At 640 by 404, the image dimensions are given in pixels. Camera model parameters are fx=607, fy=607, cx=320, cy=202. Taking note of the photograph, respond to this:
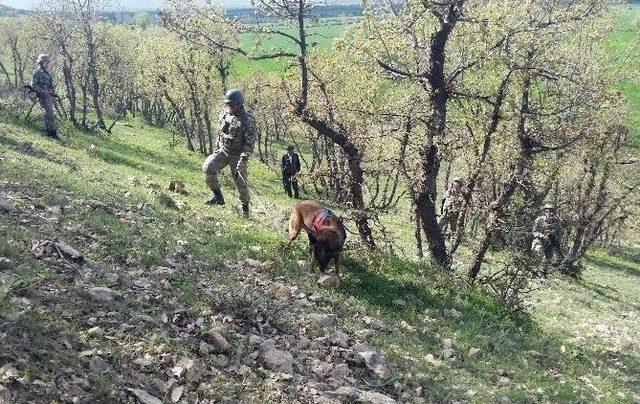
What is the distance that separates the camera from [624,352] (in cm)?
1166

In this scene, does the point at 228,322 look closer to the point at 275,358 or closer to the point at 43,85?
the point at 275,358

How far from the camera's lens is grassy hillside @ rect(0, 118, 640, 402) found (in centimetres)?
552

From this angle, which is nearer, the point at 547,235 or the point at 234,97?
the point at 234,97

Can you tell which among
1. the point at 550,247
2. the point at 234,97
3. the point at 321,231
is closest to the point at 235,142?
the point at 234,97

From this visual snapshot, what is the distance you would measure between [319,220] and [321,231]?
292 mm

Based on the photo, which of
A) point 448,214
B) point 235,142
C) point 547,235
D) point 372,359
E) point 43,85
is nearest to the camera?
point 372,359

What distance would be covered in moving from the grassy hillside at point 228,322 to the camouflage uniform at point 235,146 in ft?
2.58

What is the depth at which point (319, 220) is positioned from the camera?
10047 millimetres

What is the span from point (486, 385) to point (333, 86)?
20.8 m

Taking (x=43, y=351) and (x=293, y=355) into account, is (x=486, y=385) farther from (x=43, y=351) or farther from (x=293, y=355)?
(x=43, y=351)

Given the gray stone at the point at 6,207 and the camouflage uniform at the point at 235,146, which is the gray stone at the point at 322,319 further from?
the camouflage uniform at the point at 235,146

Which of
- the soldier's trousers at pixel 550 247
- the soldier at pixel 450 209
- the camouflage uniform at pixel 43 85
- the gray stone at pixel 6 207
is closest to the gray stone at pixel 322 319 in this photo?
the gray stone at pixel 6 207

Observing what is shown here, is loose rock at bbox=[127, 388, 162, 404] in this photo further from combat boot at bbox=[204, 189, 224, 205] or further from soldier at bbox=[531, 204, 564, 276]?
soldier at bbox=[531, 204, 564, 276]

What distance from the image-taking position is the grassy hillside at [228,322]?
18.1 feet
